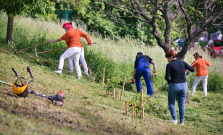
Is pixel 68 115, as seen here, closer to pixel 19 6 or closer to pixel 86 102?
pixel 86 102

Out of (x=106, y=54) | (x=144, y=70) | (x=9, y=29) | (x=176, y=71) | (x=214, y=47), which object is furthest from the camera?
(x=214, y=47)

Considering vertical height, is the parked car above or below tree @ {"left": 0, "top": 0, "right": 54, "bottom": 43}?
below

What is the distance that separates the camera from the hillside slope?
15.7 feet

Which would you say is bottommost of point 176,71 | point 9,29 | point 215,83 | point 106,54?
point 215,83

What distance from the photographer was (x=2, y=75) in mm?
7504

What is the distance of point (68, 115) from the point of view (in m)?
5.60

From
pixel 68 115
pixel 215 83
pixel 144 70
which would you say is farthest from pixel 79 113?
pixel 215 83

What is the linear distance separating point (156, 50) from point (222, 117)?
712 centimetres

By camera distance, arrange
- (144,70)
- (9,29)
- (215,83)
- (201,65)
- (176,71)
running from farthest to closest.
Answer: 1. (215,83)
2. (9,29)
3. (201,65)
4. (144,70)
5. (176,71)

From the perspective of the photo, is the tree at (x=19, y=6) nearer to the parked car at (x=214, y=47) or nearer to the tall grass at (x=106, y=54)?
the tall grass at (x=106, y=54)

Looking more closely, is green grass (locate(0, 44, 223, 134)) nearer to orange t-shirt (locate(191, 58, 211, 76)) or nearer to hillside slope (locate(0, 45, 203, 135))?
hillside slope (locate(0, 45, 203, 135))

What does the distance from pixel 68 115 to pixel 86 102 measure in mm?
1495

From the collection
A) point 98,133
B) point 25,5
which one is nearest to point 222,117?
point 98,133

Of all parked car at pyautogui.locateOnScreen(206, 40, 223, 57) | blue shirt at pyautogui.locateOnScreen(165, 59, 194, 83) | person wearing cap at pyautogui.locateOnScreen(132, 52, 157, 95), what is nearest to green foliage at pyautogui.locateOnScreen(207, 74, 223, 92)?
person wearing cap at pyautogui.locateOnScreen(132, 52, 157, 95)
